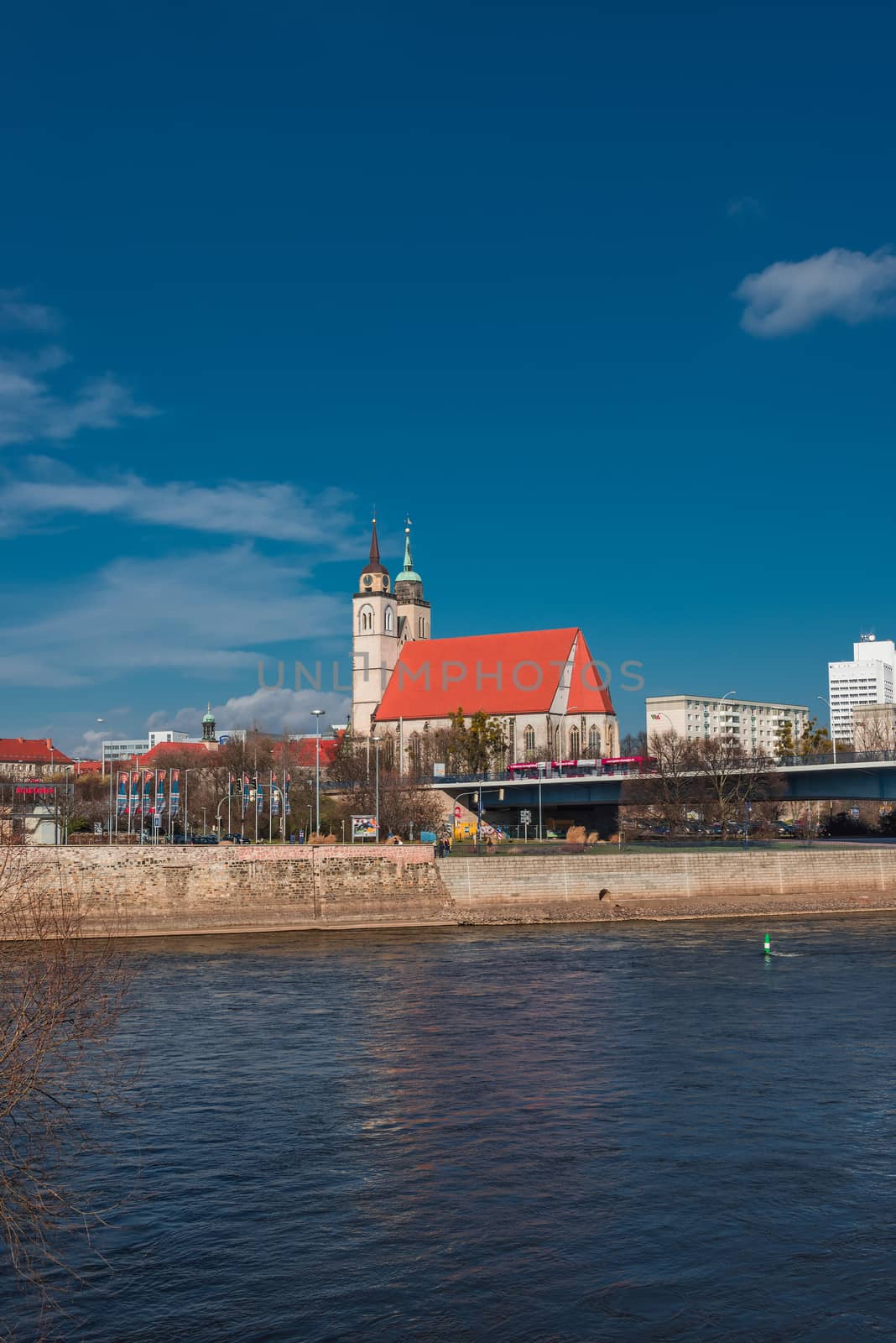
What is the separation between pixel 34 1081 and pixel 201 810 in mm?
95047

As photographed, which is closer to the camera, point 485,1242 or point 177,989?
point 485,1242

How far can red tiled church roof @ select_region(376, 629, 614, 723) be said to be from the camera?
13062cm

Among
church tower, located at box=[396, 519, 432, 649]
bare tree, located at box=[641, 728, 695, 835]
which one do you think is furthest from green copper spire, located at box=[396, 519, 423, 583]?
bare tree, located at box=[641, 728, 695, 835]

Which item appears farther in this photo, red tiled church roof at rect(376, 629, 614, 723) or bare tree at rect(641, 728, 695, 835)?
red tiled church roof at rect(376, 629, 614, 723)

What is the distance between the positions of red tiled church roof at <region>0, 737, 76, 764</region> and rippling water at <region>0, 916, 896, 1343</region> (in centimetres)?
14800

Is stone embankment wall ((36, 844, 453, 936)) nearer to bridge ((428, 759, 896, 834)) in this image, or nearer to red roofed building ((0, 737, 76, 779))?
bridge ((428, 759, 896, 834))

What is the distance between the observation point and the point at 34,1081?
12.2 metres

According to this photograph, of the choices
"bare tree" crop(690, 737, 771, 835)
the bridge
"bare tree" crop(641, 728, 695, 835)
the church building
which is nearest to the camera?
the bridge

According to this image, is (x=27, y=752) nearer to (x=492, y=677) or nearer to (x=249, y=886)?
(x=492, y=677)

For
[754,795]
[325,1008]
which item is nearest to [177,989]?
[325,1008]

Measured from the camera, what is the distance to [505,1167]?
20.0 m

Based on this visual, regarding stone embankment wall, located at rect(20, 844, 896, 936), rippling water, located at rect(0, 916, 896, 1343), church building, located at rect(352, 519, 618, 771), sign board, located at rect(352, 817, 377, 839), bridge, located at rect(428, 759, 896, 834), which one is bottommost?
rippling water, located at rect(0, 916, 896, 1343)

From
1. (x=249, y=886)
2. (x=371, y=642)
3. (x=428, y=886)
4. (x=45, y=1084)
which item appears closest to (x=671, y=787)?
(x=428, y=886)

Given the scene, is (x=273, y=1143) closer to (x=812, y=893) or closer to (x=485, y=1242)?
(x=485, y=1242)
